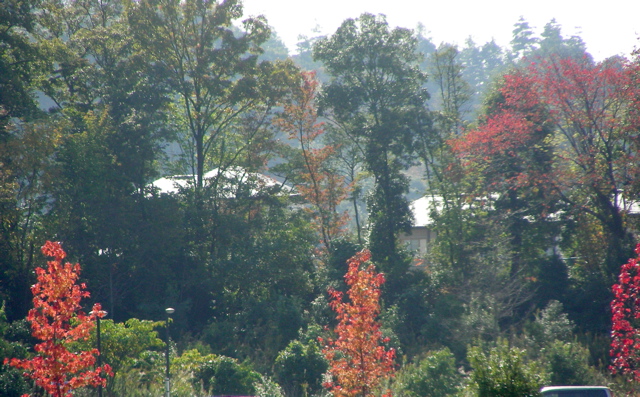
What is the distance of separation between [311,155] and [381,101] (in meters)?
4.88

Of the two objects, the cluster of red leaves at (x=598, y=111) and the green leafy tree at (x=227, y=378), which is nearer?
the green leafy tree at (x=227, y=378)

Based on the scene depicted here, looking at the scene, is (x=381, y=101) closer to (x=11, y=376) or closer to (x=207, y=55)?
(x=207, y=55)

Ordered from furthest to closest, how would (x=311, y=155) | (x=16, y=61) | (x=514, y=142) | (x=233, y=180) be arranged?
(x=311, y=155) < (x=233, y=180) < (x=514, y=142) < (x=16, y=61)

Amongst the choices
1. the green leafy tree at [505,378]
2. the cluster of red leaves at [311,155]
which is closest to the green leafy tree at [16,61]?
the cluster of red leaves at [311,155]

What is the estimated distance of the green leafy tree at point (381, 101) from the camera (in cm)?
2591

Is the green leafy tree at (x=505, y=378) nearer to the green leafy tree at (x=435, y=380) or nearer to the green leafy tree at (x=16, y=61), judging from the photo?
the green leafy tree at (x=435, y=380)

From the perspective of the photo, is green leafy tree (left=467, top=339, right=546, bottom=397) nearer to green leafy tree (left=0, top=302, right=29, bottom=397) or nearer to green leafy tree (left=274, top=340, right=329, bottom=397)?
green leafy tree (left=274, top=340, right=329, bottom=397)

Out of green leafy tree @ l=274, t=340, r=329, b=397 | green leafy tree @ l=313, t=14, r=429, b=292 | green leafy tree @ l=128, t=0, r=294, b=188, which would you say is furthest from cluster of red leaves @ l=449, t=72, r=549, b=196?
green leafy tree @ l=274, t=340, r=329, b=397

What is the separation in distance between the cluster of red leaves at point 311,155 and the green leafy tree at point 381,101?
210cm

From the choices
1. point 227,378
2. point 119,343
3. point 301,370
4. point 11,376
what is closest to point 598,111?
point 301,370

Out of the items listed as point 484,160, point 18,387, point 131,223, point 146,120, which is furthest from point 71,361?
point 484,160

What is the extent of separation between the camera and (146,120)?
954 inches

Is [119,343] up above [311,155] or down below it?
below

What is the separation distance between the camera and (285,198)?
27.1m
